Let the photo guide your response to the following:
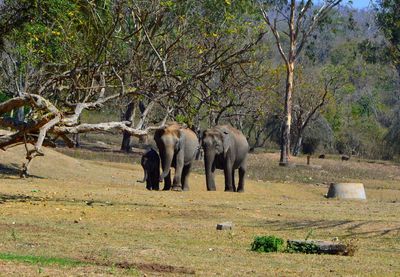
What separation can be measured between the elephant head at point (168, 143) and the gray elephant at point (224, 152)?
1.43m

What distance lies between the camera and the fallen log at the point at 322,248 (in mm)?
14725

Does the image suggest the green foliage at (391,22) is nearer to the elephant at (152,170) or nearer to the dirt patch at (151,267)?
the elephant at (152,170)

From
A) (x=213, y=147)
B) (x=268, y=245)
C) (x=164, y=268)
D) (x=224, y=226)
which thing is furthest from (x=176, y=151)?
(x=164, y=268)

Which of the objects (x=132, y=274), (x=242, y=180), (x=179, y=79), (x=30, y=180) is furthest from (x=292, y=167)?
(x=132, y=274)

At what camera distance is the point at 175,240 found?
1628 centimetres

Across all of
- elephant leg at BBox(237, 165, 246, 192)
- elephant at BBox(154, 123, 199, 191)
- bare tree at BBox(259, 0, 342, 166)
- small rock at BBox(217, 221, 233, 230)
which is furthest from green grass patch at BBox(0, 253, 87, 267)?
bare tree at BBox(259, 0, 342, 166)

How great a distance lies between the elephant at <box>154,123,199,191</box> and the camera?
30.9m

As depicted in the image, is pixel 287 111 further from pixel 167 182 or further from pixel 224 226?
pixel 224 226

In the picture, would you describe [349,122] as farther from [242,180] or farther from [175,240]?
[175,240]

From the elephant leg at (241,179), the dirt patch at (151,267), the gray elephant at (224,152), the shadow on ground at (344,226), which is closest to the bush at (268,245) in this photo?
the dirt patch at (151,267)

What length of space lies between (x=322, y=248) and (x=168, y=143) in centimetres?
1662

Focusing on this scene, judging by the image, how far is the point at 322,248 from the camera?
14719 mm

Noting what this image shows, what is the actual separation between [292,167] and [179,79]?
98.7ft

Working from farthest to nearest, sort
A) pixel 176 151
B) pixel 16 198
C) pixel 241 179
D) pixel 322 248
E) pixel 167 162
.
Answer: pixel 241 179
pixel 176 151
pixel 167 162
pixel 16 198
pixel 322 248
